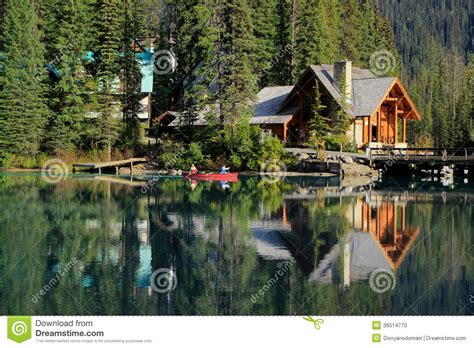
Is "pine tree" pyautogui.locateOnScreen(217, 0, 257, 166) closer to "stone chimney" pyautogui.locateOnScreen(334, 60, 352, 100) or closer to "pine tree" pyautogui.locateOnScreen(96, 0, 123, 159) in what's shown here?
"stone chimney" pyautogui.locateOnScreen(334, 60, 352, 100)

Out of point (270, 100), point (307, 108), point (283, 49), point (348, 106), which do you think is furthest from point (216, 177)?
point (283, 49)

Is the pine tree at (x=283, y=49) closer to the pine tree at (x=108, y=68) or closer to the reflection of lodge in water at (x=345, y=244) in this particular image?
the pine tree at (x=108, y=68)

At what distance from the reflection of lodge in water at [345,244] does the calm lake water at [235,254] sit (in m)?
0.04

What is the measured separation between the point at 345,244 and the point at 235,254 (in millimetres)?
3871

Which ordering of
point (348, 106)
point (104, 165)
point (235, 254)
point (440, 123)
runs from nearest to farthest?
1. point (235, 254)
2. point (104, 165)
3. point (348, 106)
4. point (440, 123)

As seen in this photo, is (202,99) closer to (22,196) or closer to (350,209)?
(22,196)

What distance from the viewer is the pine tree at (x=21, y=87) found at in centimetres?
5741

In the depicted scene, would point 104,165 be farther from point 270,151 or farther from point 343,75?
point 343,75

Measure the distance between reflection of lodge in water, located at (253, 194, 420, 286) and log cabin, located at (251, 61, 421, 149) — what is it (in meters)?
30.9

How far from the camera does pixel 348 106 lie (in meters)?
59.3

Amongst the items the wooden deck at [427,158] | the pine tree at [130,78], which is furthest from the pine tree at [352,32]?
the wooden deck at [427,158]

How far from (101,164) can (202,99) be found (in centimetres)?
920

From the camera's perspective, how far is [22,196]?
34.8 meters

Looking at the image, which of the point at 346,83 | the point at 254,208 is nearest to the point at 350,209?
the point at 254,208
